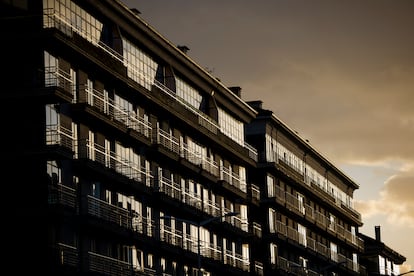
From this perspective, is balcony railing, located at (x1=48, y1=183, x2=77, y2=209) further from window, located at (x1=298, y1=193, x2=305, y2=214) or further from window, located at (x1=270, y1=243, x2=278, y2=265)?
window, located at (x1=298, y1=193, x2=305, y2=214)

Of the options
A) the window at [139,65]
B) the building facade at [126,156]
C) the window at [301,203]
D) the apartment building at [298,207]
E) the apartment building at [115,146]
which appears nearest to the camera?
the building facade at [126,156]

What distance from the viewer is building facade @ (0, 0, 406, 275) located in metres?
73.1

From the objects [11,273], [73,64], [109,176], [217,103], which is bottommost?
[11,273]

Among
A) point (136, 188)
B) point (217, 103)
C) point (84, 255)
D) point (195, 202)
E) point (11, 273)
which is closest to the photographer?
point (11, 273)

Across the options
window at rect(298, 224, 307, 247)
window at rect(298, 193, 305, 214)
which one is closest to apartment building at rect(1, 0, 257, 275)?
window at rect(298, 224, 307, 247)

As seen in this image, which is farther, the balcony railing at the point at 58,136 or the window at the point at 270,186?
the window at the point at 270,186

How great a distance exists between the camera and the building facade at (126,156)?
73.1 meters

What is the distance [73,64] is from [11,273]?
13.6 m

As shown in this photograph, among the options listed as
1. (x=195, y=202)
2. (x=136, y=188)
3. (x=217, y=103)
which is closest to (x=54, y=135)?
(x=136, y=188)

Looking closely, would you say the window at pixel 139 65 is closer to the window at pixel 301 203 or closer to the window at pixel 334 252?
the window at pixel 301 203

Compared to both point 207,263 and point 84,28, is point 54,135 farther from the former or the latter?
A: point 207,263

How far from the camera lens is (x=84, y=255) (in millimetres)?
76938

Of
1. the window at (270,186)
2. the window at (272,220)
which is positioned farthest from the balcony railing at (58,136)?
the window at (270,186)

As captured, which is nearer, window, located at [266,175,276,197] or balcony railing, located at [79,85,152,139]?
balcony railing, located at [79,85,152,139]
